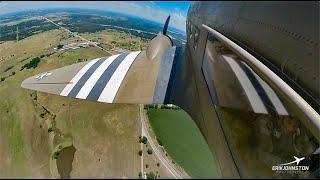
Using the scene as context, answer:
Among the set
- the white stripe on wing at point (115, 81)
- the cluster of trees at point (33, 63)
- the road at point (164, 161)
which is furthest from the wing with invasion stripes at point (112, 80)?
the road at point (164, 161)

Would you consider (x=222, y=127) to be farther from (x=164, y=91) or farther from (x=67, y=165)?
(x=164, y=91)

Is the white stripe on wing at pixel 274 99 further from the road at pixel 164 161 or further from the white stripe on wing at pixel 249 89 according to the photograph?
the road at pixel 164 161

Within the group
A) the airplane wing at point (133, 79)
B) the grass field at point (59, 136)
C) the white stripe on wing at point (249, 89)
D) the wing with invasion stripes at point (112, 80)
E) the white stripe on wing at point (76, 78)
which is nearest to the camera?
the grass field at point (59, 136)

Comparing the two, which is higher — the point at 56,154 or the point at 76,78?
the point at 56,154

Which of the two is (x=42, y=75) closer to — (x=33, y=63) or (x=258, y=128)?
(x=33, y=63)

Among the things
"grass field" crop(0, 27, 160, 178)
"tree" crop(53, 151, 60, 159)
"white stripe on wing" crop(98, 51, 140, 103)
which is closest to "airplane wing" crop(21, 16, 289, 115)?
"white stripe on wing" crop(98, 51, 140, 103)

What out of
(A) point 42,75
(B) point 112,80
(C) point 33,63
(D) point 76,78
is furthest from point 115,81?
(C) point 33,63

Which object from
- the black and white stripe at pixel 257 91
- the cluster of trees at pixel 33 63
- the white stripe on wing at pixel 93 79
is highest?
the black and white stripe at pixel 257 91

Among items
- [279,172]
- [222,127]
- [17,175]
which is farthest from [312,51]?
[17,175]
